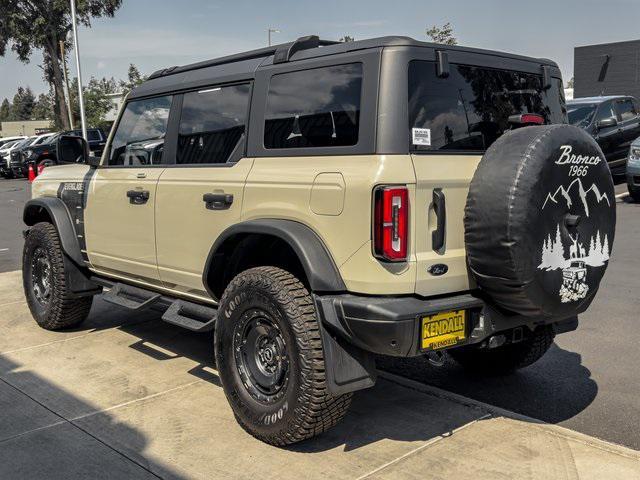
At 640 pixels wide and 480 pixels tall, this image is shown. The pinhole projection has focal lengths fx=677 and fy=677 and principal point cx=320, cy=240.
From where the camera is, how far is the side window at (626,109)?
13776 millimetres

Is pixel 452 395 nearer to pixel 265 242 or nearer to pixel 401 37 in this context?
pixel 265 242

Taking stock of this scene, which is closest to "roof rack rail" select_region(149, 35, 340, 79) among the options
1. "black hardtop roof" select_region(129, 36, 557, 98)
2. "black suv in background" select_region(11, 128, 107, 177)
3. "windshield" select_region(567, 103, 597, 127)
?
"black hardtop roof" select_region(129, 36, 557, 98)

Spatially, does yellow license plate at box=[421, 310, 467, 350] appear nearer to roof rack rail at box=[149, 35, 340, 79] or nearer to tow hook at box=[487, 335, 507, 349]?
tow hook at box=[487, 335, 507, 349]

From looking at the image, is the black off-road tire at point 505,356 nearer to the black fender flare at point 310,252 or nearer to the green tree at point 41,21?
the black fender flare at point 310,252

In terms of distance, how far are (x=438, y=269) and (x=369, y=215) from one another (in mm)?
434

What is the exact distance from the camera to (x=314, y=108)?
352 centimetres

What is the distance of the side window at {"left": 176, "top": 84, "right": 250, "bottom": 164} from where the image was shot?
159 inches

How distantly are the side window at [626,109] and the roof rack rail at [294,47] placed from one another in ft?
38.3

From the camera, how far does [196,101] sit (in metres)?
4.40

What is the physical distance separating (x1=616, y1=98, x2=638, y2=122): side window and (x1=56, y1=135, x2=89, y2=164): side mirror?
11637 mm

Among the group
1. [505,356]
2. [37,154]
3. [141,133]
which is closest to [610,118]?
[505,356]

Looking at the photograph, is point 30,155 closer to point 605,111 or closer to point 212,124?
point 605,111

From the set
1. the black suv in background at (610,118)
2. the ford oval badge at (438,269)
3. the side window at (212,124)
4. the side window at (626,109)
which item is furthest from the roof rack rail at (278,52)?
the side window at (626,109)

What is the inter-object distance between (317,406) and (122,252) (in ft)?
7.47
